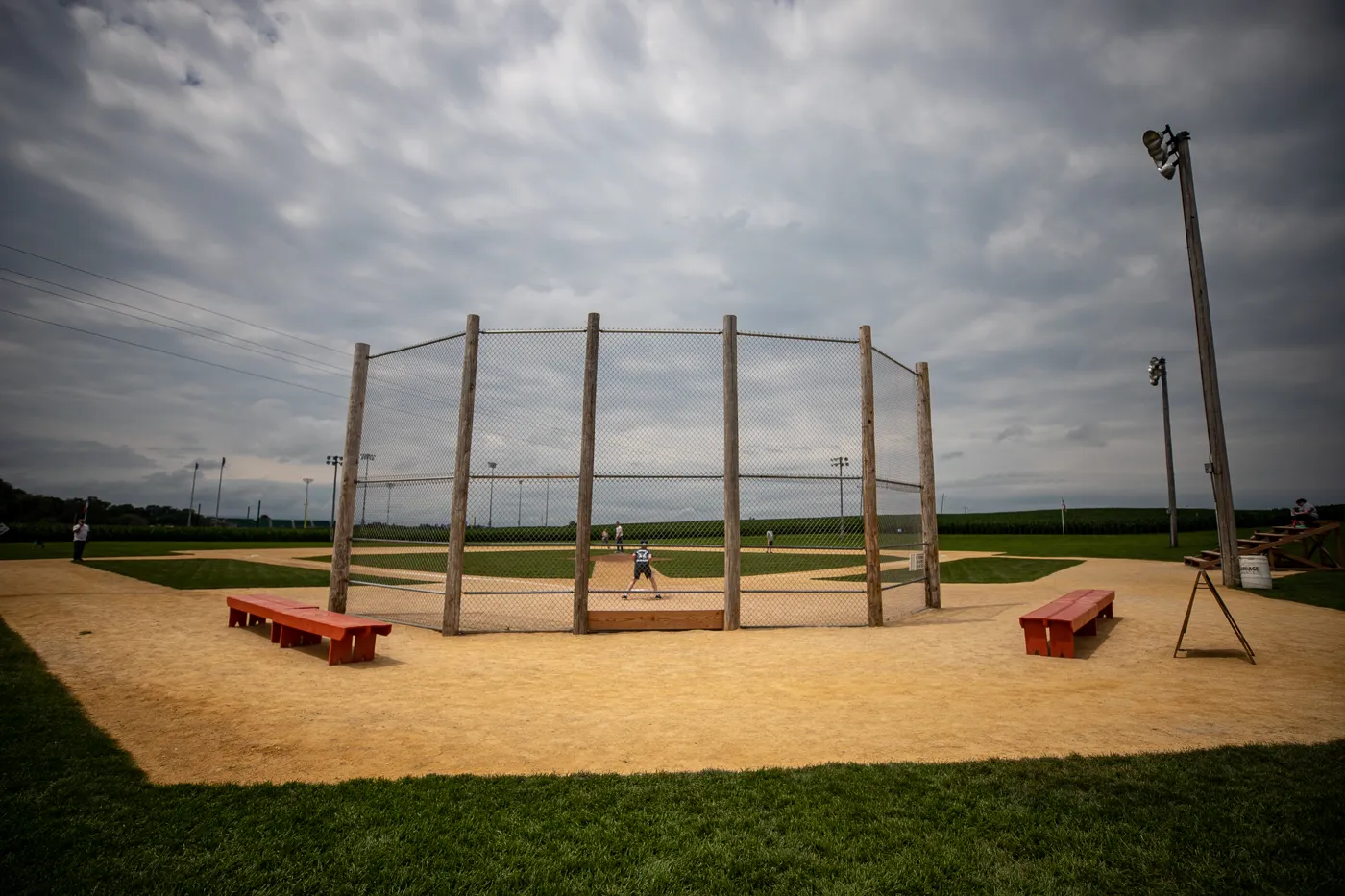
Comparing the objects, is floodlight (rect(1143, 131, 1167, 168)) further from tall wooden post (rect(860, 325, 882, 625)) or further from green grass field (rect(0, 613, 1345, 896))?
green grass field (rect(0, 613, 1345, 896))

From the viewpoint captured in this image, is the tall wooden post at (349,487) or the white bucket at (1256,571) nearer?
the tall wooden post at (349,487)

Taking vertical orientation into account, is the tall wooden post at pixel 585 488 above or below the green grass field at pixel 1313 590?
above

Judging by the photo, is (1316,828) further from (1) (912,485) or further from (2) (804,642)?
(1) (912,485)

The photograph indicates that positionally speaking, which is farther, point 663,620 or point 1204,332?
point 1204,332

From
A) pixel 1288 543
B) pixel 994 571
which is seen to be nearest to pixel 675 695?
pixel 994 571

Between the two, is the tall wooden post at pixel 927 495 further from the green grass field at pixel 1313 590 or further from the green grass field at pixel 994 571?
the green grass field at pixel 1313 590

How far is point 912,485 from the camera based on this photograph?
1169 cm

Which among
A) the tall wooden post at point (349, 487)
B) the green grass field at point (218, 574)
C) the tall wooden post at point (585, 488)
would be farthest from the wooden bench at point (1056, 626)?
the green grass field at point (218, 574)

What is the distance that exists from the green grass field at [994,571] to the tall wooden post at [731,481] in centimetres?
614

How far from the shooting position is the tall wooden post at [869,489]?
1002 cm

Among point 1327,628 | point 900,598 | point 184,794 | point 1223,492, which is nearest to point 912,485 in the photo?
point 900,598

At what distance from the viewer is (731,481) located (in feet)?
31.3

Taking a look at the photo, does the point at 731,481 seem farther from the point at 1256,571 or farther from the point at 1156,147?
the point at 1156,147

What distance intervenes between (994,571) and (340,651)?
19.5 meters
